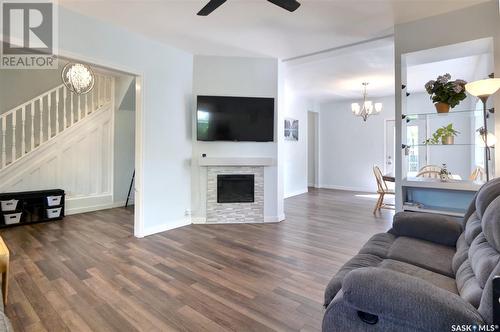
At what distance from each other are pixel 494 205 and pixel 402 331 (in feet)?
2.53

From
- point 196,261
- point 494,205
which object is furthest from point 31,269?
point 494,205

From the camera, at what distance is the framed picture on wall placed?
6867mm

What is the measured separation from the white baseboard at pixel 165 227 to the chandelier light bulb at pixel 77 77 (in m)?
2.94

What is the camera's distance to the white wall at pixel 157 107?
3109 millimetres

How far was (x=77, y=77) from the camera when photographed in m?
4.59

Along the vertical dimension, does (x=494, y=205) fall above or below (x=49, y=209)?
above

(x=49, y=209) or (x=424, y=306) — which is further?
(x=49, y=209)

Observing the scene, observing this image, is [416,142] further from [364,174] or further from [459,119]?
[364,174]

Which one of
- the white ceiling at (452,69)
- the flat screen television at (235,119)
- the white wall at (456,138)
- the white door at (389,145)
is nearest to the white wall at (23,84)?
the flat screen television at (235,119)

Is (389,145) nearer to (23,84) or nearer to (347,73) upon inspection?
(347,73)

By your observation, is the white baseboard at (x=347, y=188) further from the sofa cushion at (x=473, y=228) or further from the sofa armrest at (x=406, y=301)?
the sofa armrest at (x=406, y=301)

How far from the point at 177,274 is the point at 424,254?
206cm

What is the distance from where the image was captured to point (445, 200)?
9.10 ft

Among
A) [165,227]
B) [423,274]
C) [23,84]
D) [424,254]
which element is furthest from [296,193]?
[23,84]
